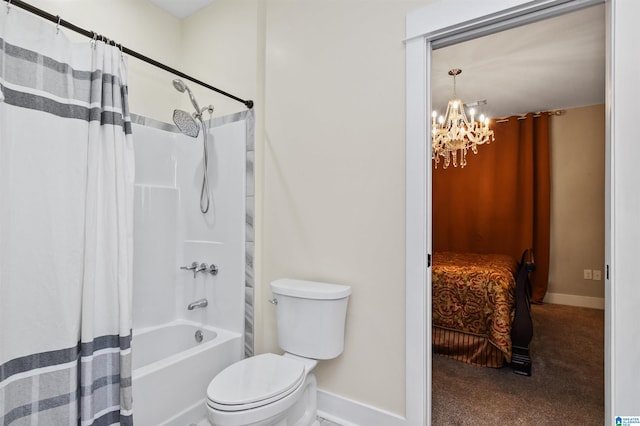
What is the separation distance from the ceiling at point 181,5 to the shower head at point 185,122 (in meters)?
0.99

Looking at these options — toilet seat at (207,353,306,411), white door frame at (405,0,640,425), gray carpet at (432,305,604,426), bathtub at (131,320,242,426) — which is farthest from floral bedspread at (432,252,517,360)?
bathtub at (131,320,242,426)

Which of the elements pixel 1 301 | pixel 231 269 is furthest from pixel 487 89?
pixel 1 301

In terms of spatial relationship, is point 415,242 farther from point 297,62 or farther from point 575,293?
point 575,293

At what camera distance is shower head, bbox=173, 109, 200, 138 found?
1937 mm

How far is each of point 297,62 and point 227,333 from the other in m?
1.76

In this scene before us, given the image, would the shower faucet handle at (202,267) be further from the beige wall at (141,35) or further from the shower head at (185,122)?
the beige wall at (141,35)

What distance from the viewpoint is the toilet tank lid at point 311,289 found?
1.62 m

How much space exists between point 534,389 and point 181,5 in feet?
11.9

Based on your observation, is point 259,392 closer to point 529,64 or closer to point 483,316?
point 483,316

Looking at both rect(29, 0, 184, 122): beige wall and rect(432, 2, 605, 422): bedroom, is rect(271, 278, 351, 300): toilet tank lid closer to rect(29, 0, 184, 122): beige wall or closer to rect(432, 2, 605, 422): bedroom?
rect(29, 0, 184, 122): beige wall

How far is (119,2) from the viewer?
2.12 meters

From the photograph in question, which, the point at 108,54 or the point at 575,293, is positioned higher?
the point at 108,54

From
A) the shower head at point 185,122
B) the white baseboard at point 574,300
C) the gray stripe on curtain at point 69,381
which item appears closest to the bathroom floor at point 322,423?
the gray stripe on curtain at point 69,381

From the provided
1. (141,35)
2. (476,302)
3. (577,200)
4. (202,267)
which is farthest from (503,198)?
(141,35)
